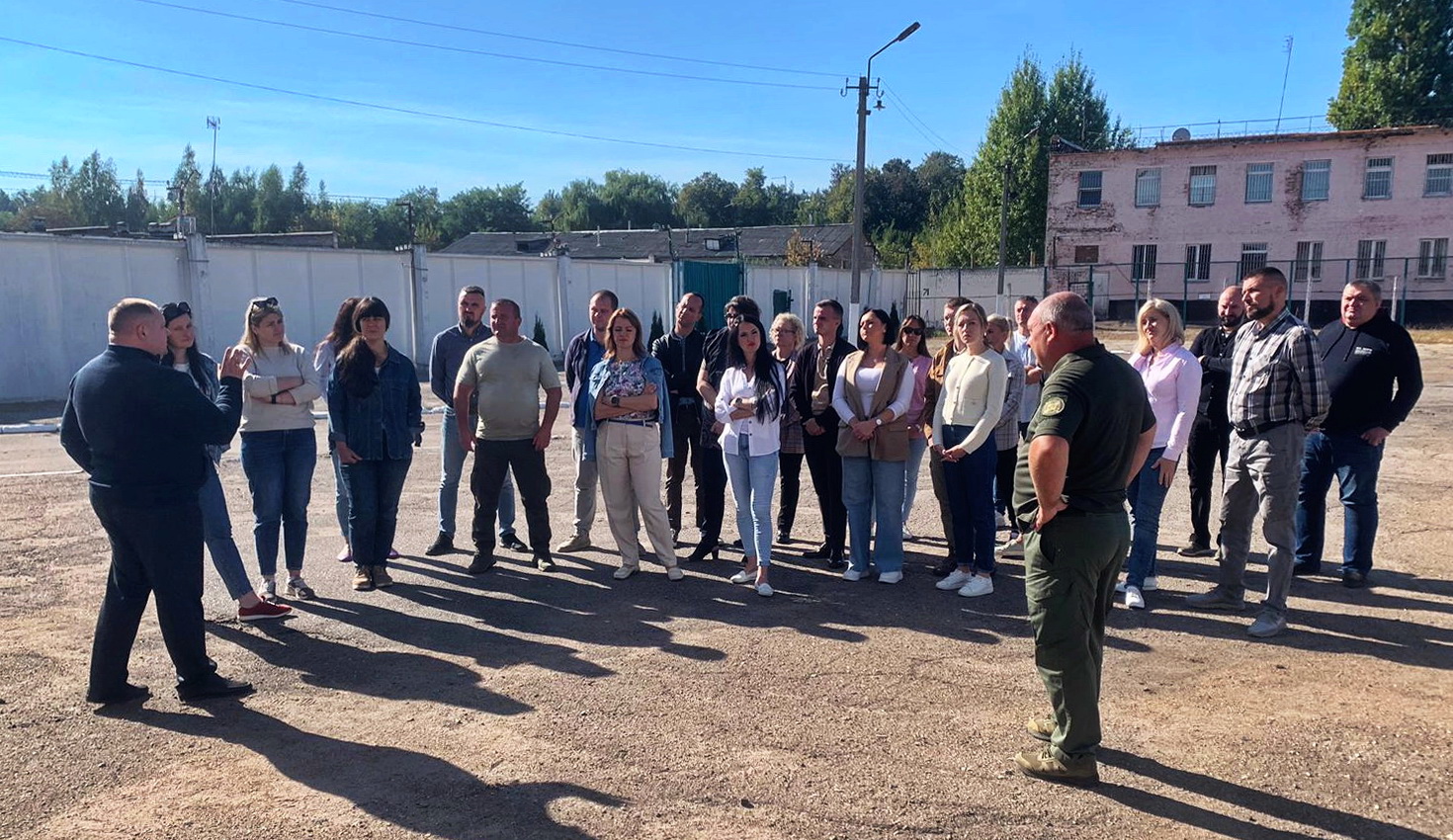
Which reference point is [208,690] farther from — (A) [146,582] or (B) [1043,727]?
(B) [1043,727]

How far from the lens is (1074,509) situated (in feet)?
12.2

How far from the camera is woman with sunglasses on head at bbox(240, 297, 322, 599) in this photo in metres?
5.86

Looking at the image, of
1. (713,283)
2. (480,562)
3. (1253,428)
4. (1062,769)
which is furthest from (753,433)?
(713,283)

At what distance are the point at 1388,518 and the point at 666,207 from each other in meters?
85.9

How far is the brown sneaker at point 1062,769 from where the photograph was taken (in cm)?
376

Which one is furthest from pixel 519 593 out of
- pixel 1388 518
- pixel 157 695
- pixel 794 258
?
pixel 794 258

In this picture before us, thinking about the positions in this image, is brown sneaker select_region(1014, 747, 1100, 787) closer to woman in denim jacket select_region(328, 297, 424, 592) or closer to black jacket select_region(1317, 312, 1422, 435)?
black jacket select_region(1317, 312, 1422, 435)

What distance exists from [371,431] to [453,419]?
1209mm

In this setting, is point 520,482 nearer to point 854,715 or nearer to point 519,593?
point 519,593

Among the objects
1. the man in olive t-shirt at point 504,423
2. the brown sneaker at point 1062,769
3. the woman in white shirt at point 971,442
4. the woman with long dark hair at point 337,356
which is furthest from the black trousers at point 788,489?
the brown sneaker at point 1062,769

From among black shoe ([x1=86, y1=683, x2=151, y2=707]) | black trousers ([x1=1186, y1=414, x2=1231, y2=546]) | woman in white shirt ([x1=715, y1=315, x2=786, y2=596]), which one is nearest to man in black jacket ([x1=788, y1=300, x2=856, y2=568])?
woman in white shirt ([x1=715, y1=315, x2=786, y2=596])

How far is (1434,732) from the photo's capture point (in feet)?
13.8

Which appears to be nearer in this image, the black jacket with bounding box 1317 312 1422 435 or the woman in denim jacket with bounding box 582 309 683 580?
the black jacket with bounding box 1317 312 1422 435

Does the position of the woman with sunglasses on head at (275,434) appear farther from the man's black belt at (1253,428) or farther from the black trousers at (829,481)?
the man's black belt at (1253,428)
